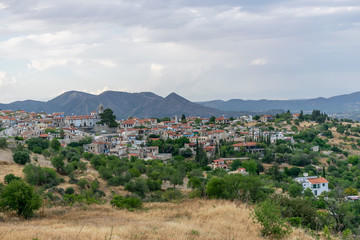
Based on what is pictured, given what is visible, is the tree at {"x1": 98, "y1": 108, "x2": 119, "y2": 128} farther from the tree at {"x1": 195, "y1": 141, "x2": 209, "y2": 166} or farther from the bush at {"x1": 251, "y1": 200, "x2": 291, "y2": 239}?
the bush at {"x1": 251, "y1": 200, "x2": 291, "y2": 239}

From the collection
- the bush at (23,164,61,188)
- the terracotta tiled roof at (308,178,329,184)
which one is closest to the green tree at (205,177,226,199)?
the bush at (23,164,61,188)

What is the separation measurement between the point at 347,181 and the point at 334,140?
24152mm

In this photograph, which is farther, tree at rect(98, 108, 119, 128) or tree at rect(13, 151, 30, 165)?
tree at rect(98, 108, 119, 128)

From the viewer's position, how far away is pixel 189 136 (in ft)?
192

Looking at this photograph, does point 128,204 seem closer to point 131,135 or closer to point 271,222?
point 271,222

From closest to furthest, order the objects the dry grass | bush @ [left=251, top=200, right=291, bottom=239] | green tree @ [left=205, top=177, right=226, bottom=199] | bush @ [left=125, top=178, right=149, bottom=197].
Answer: the dry grass < bush @ [left=251, top=200, right=291, bottom=239] < green tree @ [left=205, top=177, right=226, bottom=199] < bush @ [left=125, top=178, right=149, bottom=197]

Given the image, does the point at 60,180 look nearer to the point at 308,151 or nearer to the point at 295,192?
the point at 295,192

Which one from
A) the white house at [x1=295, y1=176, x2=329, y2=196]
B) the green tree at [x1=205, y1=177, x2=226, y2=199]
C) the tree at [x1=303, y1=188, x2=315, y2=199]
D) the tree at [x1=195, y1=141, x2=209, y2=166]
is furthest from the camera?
the tree at [x1=195, y1=141, x2=209, y2=166]

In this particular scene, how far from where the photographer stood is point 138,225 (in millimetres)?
9453

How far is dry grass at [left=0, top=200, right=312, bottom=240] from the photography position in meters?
8.09

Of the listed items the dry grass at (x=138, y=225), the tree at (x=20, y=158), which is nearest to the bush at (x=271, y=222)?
the dry grass at (x=138, y=225)

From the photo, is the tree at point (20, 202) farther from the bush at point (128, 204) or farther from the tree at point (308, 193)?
the tree at point (308, 193)

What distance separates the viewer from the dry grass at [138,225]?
809 centimetres

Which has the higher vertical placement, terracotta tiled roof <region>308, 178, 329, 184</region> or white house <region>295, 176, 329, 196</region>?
terracotta tiled roof <region>308, 178, 329, 184</region>
